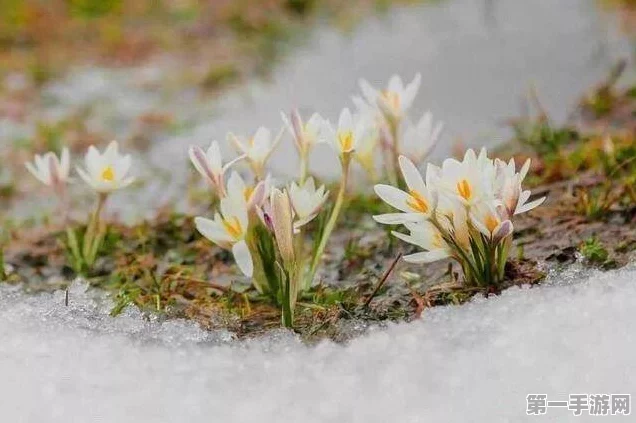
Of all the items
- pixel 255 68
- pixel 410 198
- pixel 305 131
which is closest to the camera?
pixel 410 198

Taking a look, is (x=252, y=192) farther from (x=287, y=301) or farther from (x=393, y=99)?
(x=393, y=99)

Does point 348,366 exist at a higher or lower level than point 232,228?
lower

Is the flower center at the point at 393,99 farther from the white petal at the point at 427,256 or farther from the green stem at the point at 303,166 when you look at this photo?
the white petal at the point at 427,256

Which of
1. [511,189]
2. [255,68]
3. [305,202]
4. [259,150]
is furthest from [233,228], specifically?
[255,68]

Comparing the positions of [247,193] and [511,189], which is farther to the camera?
[247,193]

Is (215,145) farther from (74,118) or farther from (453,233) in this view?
(74,118)

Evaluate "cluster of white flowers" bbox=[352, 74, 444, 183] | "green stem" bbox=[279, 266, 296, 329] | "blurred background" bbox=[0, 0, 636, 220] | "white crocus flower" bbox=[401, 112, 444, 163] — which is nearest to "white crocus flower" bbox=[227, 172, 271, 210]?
"green stem" bbox=[279, 266, 296, 329]

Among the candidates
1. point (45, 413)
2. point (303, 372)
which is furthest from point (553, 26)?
point (45, 413)

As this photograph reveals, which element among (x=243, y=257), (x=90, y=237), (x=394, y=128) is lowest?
(x=90, y=237)
